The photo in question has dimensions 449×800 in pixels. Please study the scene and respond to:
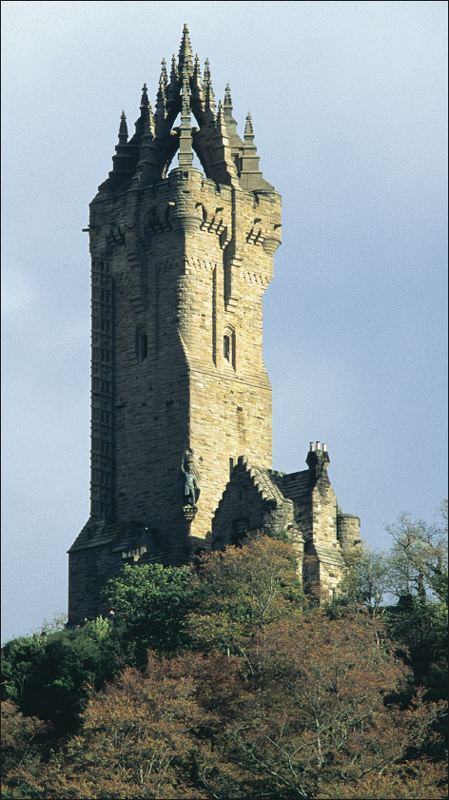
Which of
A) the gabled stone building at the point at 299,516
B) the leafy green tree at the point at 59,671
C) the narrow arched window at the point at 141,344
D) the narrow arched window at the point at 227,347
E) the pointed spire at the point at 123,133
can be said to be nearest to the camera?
the leafy green tree at the point at 59,671

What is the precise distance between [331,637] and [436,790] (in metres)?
10.3

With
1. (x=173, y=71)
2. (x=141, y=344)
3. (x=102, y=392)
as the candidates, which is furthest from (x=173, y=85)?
(x=102, y=392)

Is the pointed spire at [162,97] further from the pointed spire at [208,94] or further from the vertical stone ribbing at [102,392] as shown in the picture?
the vertical stone ribbing at [102,392]

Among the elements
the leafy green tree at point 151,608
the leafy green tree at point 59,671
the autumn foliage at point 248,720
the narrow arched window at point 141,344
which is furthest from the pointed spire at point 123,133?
the autumn foliage at point 248,720

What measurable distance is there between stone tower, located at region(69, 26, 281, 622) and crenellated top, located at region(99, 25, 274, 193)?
7 cm

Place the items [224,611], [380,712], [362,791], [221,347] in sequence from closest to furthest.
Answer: [362,791], [380,712], [224,611], [221,347]

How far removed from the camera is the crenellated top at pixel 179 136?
112 meters

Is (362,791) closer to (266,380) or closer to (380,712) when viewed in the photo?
(380,712)

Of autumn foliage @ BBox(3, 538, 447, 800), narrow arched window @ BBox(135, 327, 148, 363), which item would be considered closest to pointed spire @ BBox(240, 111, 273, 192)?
narrow arched window @ BBox(135, 327, 148, 363)

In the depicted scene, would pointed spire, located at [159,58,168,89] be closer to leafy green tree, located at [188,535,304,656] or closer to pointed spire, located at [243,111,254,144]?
pointed spire, located at [243,111,254,144]

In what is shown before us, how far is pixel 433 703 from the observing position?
86062 mm

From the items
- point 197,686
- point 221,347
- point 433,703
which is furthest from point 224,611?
point 221,347

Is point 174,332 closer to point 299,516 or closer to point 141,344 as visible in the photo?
point 141,344

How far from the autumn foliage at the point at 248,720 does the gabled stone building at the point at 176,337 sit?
9932 mm
